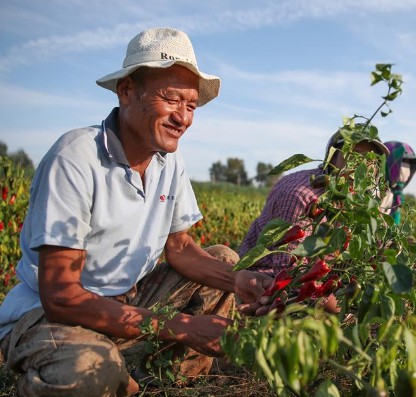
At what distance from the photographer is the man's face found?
210 cm

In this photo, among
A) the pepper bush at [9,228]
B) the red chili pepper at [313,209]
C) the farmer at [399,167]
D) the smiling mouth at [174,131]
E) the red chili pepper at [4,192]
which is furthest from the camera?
the farmer at [399,167]

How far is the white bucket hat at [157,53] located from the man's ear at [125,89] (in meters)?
0.03

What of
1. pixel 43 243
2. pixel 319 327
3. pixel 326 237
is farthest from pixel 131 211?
pixel 319 327

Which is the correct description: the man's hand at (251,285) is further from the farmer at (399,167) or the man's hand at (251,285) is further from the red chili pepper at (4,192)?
the red chili pepper at (4,192)

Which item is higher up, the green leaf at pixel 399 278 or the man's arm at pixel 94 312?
the green leaf at pixel 399 278

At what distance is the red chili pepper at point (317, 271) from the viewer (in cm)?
A: 157

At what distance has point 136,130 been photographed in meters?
2.15

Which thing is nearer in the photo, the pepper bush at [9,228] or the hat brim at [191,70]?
the hat brim at [191,70]

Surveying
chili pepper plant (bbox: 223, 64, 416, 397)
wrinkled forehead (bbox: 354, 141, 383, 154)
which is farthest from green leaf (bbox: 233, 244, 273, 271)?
wrinkled forehead (bbox: 354, 141, 383, 154)

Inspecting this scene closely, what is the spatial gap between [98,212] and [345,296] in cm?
93

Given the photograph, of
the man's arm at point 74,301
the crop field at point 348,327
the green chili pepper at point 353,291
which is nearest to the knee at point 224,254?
the crop field at point 348,327

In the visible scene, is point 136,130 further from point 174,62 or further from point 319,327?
point 319,327

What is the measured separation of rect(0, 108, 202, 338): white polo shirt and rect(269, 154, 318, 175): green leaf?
2.21 feet

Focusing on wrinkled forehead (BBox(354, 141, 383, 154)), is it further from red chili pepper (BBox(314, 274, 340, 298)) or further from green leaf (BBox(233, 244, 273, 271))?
green leaf (BBox(233, 244, 273, 271))
